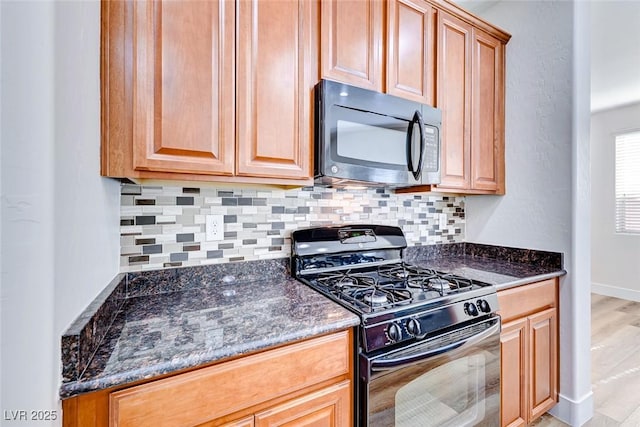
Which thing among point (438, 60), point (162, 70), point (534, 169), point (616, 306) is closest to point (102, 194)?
point (162, 70)

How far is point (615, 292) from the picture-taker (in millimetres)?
3986

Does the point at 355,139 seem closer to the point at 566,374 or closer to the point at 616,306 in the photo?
the point at 566,374

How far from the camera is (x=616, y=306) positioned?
3.64 meters

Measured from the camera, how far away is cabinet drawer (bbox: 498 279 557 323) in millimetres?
1464

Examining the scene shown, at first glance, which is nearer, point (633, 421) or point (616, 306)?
point (633, 421)

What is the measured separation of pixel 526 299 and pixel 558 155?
0.90 metres

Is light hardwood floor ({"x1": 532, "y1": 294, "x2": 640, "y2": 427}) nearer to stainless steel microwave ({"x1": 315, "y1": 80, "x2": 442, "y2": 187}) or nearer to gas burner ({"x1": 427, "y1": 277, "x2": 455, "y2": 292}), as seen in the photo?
gas burner ({"x1": 427, "y1": 277, "x2": 455, "y2": 292})

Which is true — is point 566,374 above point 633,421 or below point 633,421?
above

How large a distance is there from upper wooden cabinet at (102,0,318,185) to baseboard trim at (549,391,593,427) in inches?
79.0

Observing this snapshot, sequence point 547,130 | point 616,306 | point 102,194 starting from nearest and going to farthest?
point 102,194
point 547,130
point 616,306

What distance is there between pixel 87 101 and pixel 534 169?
2.28 m

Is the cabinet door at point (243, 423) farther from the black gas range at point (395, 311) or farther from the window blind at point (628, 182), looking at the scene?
the window blind at point (628, 182)

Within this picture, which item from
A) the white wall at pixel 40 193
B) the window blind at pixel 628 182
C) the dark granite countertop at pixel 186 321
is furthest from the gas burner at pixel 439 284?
the window blind at pixel 628 182

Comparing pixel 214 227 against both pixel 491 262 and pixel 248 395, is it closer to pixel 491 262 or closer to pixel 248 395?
pixel 248 395
